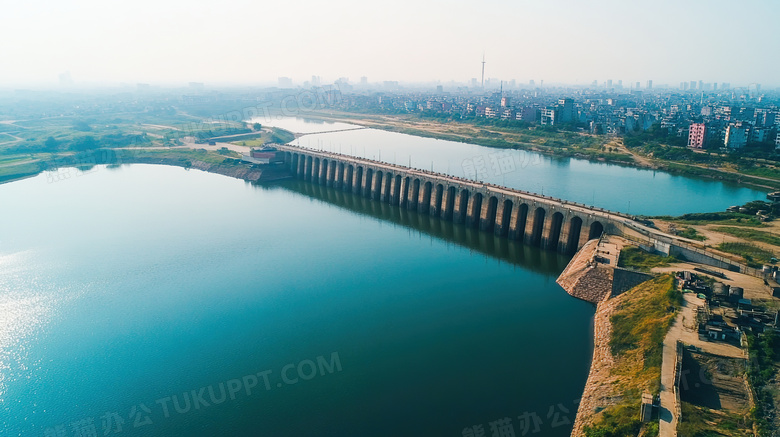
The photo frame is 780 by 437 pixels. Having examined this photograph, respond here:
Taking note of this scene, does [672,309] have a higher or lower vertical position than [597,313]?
higher

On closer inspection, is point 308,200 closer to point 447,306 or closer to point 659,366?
point 447,306

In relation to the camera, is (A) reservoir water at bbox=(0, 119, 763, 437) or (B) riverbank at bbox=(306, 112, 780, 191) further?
A: (B) riverbank at bbox=(306, 112, 780, 191)

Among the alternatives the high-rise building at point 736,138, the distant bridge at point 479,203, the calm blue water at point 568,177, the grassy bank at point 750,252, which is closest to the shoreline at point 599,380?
the grassy bank at point 750,252

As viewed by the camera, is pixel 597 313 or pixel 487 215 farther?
pixel 487 215

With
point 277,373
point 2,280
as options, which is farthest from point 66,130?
point 277,373

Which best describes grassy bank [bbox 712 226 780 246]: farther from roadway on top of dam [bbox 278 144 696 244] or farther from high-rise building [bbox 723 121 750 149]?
high-rise building [bbox 723 121 750 149]

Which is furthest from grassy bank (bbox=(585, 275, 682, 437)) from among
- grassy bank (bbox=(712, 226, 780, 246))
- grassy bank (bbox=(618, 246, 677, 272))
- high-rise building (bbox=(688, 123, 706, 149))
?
high-rise building (bbox=(688, 123, 706, 149))

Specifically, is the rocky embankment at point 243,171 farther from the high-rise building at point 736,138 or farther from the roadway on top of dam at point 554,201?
the high-rise building at point 736,138
